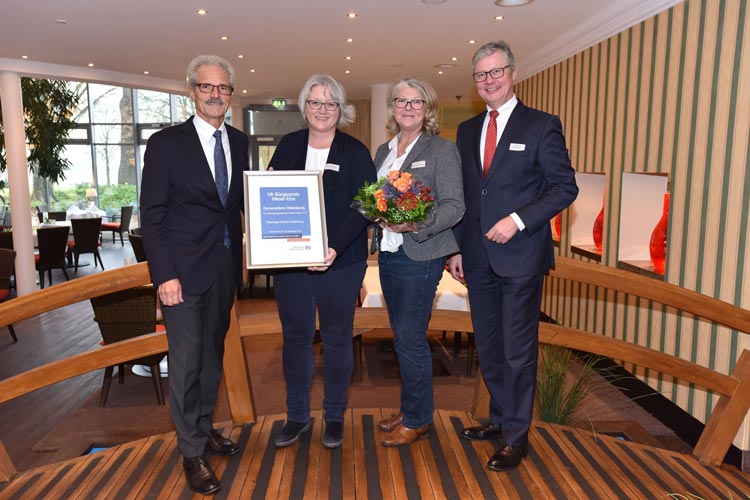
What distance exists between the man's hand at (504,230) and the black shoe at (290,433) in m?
1.31

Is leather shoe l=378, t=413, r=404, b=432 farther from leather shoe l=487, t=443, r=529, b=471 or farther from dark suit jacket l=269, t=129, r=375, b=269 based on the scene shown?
dark suit jacket l=269, t=129, r=375, b=269

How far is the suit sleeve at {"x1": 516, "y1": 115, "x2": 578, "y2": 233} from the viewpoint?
2.50 meters

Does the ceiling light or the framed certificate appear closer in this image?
the framed certificate

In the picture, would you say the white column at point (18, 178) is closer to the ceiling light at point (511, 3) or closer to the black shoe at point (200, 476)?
the ceiling light at point (511, 3)

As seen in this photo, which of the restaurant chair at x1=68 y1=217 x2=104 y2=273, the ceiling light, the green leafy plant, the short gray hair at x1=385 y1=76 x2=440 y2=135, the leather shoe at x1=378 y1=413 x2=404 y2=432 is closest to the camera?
the short gray hair at x1=385 y1=76 x2=440 y2=135

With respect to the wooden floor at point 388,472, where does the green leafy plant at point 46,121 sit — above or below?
above

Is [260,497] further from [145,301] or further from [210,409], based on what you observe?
[145,301]

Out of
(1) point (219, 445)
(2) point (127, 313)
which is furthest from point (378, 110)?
(1) point (219, 445)

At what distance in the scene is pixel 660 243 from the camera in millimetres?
4836

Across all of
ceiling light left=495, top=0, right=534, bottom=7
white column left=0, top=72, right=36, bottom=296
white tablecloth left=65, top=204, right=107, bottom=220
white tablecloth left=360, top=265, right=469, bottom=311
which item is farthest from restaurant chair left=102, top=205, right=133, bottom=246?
ceiling light left=495, top=0, right=534, bottom=7

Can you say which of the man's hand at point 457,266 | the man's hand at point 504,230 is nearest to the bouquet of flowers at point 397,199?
the man's hand at point 504,230

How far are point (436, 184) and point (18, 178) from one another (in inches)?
322

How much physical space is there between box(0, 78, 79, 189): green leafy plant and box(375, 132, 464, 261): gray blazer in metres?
11.5

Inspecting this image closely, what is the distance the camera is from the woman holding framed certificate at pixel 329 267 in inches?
103
